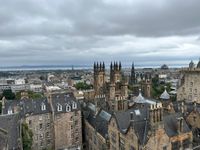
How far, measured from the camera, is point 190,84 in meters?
70.3

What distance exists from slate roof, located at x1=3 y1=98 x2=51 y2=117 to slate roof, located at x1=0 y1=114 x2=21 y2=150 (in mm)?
9089

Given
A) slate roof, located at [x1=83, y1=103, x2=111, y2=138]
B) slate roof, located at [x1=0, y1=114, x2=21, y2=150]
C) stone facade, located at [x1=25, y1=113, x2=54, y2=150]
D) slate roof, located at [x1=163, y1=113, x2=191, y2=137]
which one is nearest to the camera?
slate roof, located at [x1=0, y1=114, x2=21, y2=150]

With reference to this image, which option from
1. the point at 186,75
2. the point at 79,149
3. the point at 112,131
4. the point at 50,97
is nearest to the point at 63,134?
the point at 79,149

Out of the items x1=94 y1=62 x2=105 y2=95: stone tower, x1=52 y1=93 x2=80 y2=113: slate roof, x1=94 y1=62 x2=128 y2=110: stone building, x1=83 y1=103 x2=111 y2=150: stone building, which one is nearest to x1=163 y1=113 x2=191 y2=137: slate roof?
x1=83 y1=103 x2=111 y2=150: stone building

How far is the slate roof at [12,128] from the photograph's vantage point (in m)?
40.2

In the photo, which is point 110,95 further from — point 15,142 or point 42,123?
point 15,142

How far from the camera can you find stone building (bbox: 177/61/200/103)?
6831 centimetres

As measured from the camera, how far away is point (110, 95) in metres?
68.8

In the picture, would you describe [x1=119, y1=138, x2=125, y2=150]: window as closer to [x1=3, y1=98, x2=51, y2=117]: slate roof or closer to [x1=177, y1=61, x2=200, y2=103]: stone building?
[x1=3, y1=98, x2=51, y2=117]: slate roof

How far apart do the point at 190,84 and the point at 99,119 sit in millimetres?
29492

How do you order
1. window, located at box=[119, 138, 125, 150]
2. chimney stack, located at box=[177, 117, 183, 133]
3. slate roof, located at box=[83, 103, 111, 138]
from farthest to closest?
slate roof, located at box=[83, 103, 111, 138]
window, located at box=[119, 138, 125, 150]
chimney stack, located at box=[177, 117, 183, 133]

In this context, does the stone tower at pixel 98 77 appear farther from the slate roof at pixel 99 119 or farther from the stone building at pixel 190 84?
the stone building at pixel 190 84

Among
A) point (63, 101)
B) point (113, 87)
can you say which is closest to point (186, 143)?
point (63, 101)

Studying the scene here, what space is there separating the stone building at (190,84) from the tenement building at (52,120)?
31745 millimetres
